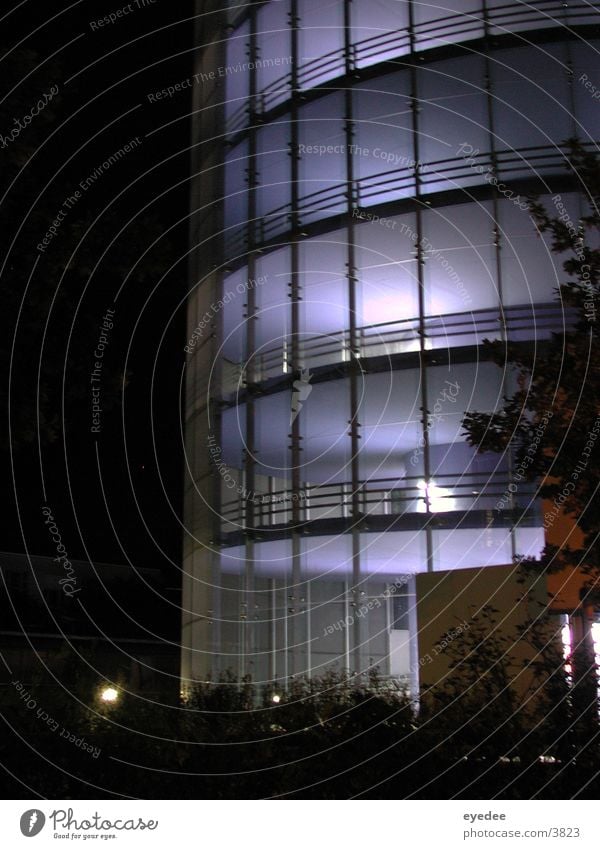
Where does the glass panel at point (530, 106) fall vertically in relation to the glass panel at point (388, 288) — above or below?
above

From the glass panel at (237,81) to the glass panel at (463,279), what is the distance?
3.84 m

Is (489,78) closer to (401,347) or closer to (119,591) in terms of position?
(401,347)

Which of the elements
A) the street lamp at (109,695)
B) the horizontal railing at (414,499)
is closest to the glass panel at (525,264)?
the horizontal railing at (414,499)

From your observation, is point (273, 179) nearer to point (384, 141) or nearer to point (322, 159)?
point (322, 159)

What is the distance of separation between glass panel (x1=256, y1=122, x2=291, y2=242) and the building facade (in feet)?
0.10

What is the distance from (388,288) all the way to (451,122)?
225 cm

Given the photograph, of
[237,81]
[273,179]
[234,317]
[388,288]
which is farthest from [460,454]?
[237,81]

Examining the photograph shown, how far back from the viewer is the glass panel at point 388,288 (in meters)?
14.0

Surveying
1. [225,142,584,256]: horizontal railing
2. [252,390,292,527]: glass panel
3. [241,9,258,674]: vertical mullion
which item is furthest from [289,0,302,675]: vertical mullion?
[241,9,258,674]: vertical mullion

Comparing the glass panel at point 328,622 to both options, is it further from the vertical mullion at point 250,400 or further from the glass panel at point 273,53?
the glass panel at point 273,53

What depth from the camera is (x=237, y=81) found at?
16.4 meters

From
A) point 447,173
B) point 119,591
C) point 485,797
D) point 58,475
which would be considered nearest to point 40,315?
point 447,173

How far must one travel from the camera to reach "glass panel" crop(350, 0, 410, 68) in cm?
1453

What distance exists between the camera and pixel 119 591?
4438cm
